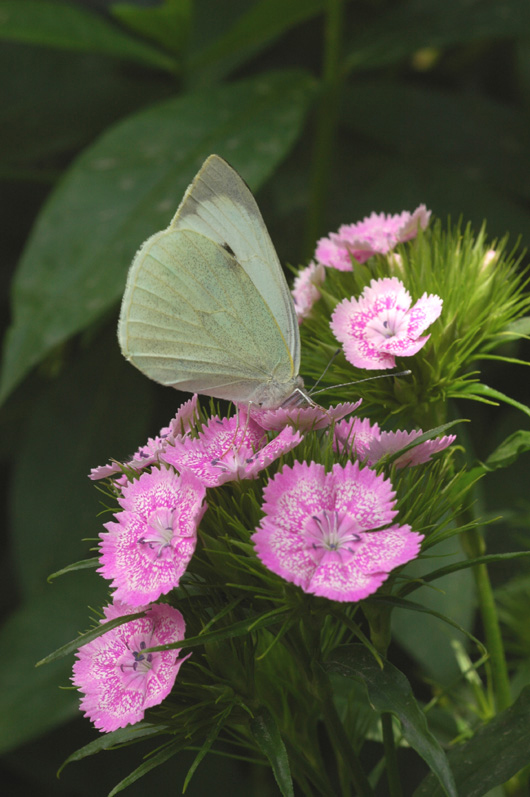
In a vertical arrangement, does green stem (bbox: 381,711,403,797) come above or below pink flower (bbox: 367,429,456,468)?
below

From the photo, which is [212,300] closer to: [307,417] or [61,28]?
[307,417]

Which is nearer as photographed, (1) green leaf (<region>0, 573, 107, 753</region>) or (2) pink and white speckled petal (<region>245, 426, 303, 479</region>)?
(2) pink and white speckled petal (<region>245, 426, 303, 479</region>)

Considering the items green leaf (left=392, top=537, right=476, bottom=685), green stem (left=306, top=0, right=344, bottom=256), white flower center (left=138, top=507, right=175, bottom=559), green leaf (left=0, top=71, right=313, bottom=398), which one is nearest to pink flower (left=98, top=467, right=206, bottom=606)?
white flower center (left=138, top=507, right=175, bottom=559)

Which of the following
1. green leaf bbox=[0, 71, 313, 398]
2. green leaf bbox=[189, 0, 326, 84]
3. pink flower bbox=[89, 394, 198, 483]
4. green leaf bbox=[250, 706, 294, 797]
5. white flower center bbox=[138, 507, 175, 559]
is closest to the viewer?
green leaf bbox=[250, 706, 294, 797]

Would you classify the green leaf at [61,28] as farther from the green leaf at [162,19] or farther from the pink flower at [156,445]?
the pink flower at [156,445]

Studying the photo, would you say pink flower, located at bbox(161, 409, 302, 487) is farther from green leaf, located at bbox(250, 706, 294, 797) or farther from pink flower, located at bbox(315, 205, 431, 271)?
pink flower, located at bbox(315, 205, 431, 271)

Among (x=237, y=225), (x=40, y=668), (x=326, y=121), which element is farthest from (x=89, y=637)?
(x=326, y=121)

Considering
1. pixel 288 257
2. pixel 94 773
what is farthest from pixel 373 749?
pixel 288 257

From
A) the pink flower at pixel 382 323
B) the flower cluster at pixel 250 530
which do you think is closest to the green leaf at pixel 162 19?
the pink flower at pixel 382 323
